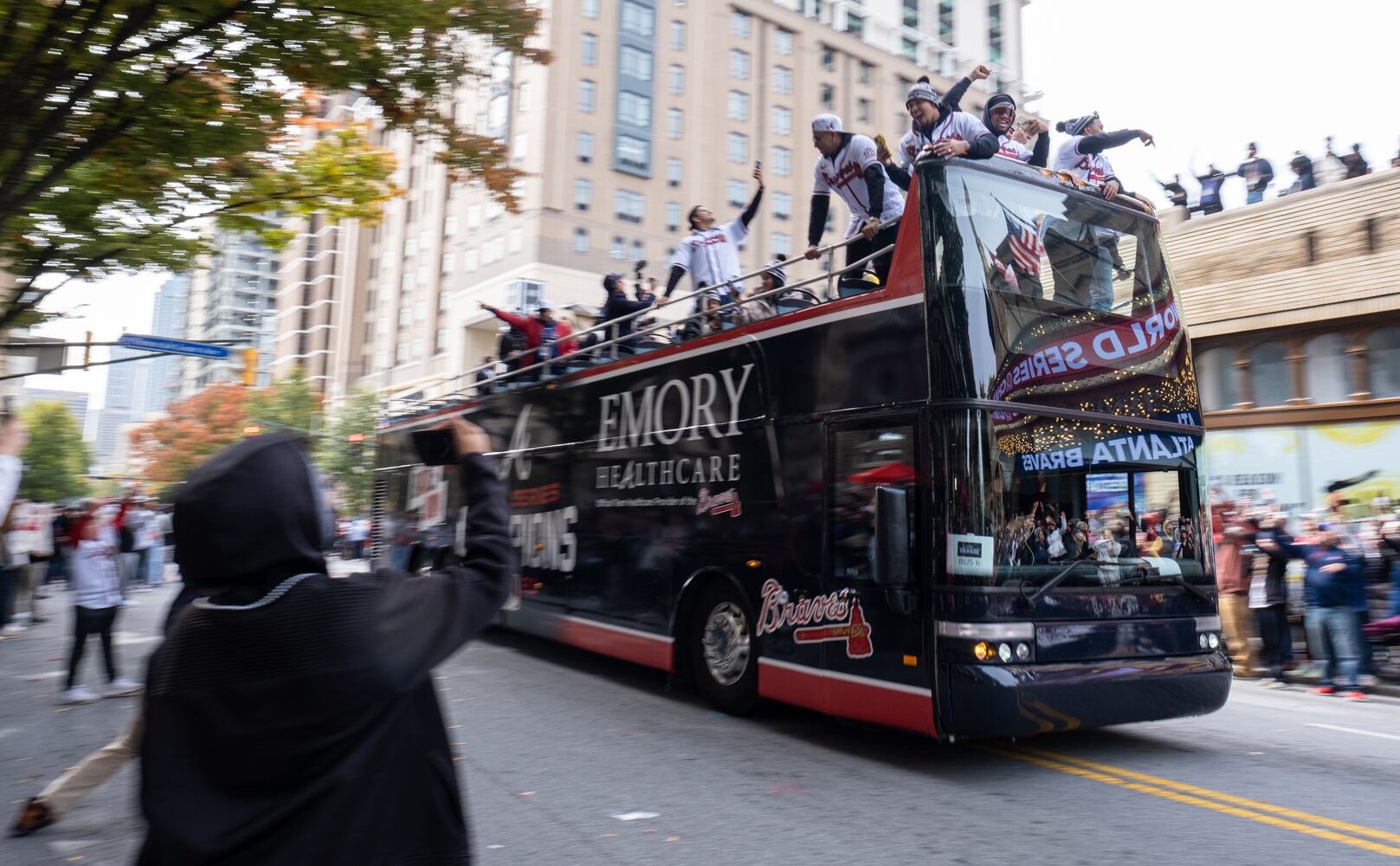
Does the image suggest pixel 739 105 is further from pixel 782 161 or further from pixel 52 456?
pixel 52 456

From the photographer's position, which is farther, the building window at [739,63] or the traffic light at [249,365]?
the building window at [739,63]

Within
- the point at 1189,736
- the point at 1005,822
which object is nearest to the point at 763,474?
the point at 1005,822

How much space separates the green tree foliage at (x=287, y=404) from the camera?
61197mm

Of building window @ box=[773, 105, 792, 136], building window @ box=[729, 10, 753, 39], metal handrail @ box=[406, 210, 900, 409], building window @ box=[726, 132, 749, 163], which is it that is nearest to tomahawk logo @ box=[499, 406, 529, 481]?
metal handrail @ box=[406, 210, 900, 409]

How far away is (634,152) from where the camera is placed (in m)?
52.8

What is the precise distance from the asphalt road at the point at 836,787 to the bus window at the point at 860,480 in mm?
1351

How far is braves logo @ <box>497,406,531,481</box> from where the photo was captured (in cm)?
1182

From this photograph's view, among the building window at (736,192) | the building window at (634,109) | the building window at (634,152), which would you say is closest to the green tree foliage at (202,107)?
the building window at (634,152)

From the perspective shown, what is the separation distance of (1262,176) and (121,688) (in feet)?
63.5

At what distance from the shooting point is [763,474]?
25.8 feet

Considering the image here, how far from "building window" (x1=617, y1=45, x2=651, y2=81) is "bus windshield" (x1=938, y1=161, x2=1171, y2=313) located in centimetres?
4915

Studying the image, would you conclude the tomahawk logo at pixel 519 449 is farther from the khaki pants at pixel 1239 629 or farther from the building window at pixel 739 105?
the building window at pixel 739 105

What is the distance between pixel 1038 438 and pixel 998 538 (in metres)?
0.75

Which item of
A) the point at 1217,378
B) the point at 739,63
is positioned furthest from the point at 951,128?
the point at 739,63
